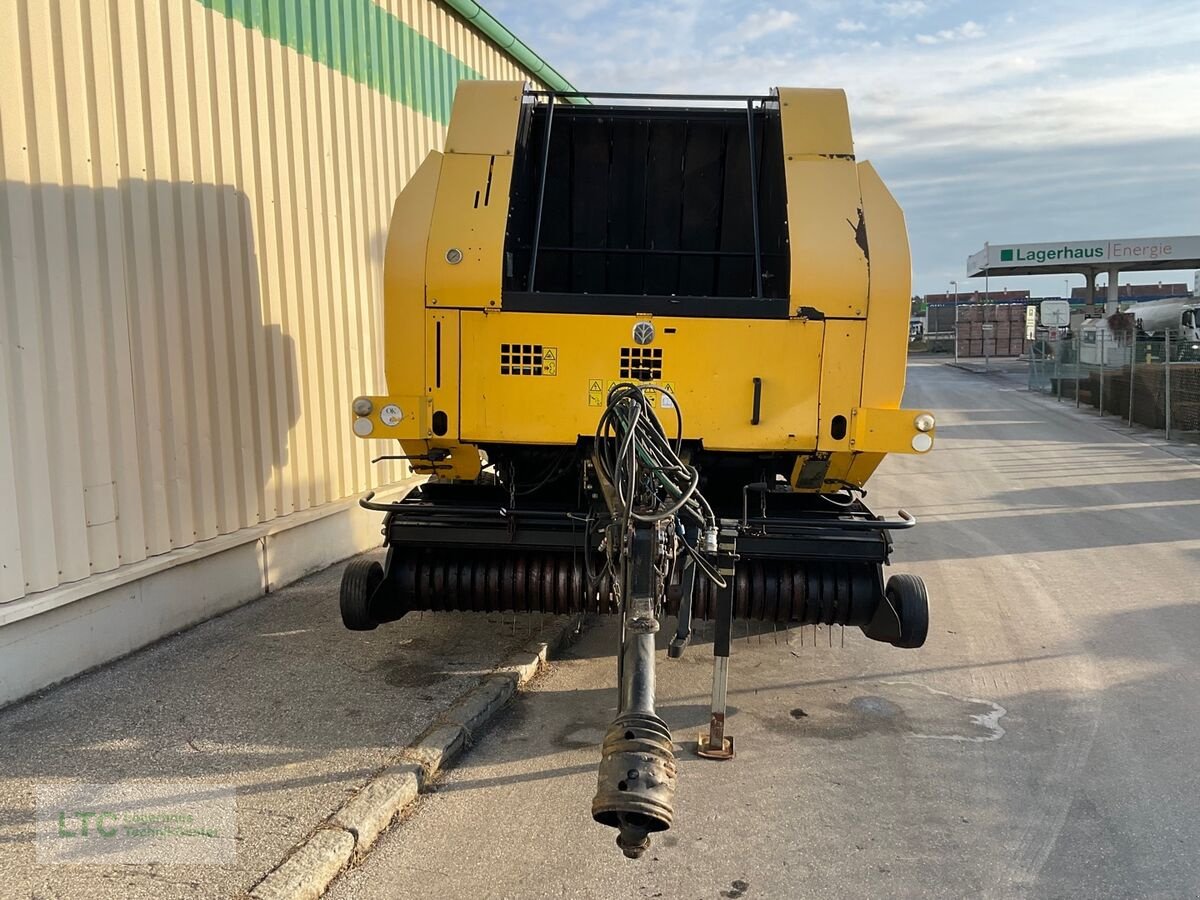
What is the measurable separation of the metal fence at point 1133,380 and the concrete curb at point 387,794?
48.6 ft

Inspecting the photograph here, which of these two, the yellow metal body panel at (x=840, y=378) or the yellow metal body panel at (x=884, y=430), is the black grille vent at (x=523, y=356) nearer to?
the yellow metal body panel at (x=840, y=378)

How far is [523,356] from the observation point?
464 centimetres

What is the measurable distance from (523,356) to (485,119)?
143 cm

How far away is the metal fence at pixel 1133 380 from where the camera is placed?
52.5ft

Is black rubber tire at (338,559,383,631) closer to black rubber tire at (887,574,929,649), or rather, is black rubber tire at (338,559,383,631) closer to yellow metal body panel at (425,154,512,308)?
yellow metal body panel at (425,154,512,308)

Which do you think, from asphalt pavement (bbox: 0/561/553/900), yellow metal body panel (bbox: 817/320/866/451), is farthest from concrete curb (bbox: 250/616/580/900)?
yellow metal body panel (bbox: 817/320/866/451)

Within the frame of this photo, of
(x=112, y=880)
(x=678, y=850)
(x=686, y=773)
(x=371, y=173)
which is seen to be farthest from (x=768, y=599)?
(x=371, y=173)

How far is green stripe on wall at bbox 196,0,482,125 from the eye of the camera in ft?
21.0

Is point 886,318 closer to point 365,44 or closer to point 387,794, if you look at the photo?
point 387,794

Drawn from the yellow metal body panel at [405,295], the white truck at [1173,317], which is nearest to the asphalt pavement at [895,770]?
the yellow metal body panel at [405,295]

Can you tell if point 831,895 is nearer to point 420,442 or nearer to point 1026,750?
point 1026,750

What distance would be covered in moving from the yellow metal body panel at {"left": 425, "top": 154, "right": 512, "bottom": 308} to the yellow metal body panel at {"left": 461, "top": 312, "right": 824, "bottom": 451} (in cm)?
13

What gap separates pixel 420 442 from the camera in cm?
486

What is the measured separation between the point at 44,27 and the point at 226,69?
1.53 meters
